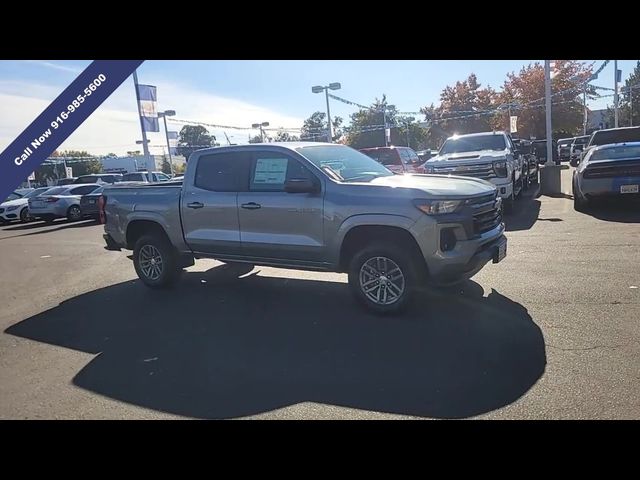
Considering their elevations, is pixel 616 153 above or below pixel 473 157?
below

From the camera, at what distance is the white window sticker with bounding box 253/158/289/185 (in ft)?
19.7

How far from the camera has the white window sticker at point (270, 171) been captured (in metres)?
6.02

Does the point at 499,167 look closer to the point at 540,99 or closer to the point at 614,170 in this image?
the point at 614,170

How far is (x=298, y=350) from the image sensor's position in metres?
4.58

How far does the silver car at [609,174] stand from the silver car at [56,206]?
58.0ft

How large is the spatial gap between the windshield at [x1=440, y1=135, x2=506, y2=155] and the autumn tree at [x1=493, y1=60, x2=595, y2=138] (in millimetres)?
34424

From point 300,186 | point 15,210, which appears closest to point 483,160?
point 300,186

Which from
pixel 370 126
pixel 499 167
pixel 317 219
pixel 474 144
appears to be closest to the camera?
pixel 317 219

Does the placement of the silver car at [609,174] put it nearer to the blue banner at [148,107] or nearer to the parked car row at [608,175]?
the parked car row at [608,175]

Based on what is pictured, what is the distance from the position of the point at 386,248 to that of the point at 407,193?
623 millimetres

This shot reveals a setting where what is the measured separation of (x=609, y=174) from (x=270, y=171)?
8.44 m

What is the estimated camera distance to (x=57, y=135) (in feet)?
27.0

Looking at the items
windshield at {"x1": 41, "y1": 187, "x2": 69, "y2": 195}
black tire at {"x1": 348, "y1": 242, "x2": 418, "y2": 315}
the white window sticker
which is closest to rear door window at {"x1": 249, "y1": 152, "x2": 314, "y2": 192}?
the white window sticker
